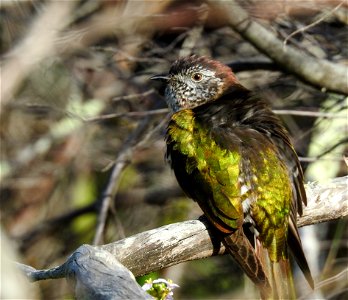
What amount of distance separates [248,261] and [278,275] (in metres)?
0.31

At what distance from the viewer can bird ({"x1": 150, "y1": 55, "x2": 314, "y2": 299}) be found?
5.27 m

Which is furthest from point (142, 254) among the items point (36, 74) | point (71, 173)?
point (71, 173)

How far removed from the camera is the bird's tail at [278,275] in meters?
5.32

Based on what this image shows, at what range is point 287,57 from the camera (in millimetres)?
7250

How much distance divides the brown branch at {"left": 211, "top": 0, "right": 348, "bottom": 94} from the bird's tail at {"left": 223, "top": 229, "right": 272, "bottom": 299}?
237cm

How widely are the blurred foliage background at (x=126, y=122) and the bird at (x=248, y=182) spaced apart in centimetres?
117

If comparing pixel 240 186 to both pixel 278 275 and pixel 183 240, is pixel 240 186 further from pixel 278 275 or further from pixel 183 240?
pixel 183 240

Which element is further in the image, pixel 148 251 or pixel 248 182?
pixel 248 182

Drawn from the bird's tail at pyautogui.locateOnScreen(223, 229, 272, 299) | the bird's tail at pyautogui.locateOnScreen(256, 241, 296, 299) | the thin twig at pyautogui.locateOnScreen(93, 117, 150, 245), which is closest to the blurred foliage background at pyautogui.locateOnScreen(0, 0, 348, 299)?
the thin twig at pyautogui.locateOnScreen(93, 117, 150, 245)

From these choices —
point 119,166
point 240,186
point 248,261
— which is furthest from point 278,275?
point 119,166

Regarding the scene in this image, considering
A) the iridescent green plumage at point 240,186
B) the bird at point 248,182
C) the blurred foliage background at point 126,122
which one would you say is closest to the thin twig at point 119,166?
the blurred foliage background at point 126,122

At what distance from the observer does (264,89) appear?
28.1 ft

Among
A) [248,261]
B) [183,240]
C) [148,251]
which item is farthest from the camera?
[248,261]

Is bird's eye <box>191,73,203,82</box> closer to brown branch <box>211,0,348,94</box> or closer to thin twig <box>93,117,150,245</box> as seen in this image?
brown branch <box>211,0,348,94</box>
